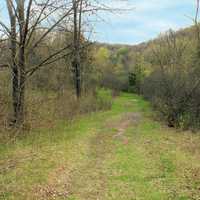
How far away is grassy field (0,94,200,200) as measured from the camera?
251 inches

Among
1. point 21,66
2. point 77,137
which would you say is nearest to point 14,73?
point 21,66

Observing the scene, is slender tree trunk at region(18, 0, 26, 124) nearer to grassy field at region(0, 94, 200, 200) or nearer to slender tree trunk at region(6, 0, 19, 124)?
slender tree trunk at region(6, 0, 19, 124)

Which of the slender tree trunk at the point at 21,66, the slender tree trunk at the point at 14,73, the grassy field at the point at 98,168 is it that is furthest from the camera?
the slender tree trunk at the point at 21,66

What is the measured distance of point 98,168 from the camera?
26.9ft

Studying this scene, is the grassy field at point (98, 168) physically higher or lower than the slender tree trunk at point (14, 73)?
lower

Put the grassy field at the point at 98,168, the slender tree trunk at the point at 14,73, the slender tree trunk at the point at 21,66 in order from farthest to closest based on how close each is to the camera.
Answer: the slender tree trunk at the point at 21,66, the slender tree trunk at the point at 14,73, the grassy field at the point at 98,168

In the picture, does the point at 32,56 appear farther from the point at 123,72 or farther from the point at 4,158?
the point at 123,72

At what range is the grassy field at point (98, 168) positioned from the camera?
636cm

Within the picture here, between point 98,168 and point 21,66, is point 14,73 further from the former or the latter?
point 98,168

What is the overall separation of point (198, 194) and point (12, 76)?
7658mm

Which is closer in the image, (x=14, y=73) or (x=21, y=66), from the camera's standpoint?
(x=14, y=73)

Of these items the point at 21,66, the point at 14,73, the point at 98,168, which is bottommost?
the point at 98,168

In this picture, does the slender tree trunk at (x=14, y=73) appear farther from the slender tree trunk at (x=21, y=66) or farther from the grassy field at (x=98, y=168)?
the grassy field at (x=98, y=168)

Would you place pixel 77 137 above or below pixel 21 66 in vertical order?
below
